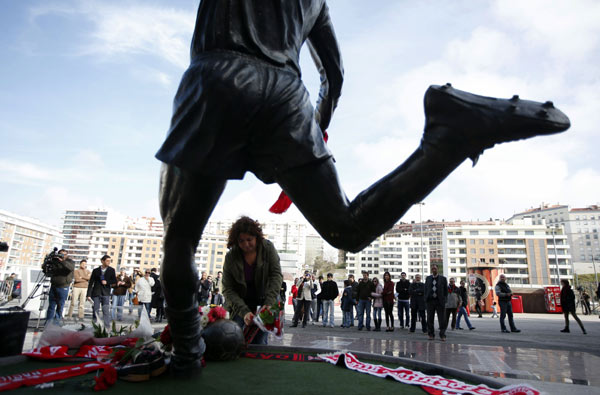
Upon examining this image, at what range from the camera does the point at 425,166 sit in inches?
52.6

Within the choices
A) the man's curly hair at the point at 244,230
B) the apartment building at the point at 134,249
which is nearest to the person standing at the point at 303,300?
the man's curly hair at the point at 244,230

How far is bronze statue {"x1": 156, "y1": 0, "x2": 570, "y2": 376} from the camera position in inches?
50.3

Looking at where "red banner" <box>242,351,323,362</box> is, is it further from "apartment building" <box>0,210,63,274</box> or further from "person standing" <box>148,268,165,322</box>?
"apartment building" <box>0,210,63,274</box>

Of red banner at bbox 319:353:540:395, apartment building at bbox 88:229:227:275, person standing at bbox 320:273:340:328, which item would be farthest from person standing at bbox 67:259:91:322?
apartment building at bbox 88:229:227:275

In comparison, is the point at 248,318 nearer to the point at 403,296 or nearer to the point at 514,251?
the point at 403,296

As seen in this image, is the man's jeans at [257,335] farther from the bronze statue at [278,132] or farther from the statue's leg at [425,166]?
the statue's leg at [425,166]

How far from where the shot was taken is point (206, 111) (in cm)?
150

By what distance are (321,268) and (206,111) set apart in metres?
139

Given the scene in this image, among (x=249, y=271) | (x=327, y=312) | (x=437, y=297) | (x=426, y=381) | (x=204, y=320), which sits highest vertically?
(x=249, y=271)

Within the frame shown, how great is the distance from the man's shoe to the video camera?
1024 centimetres

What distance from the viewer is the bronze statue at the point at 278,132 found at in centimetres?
128

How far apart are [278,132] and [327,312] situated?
502 inches

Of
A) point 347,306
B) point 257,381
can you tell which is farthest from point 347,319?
point 257,381

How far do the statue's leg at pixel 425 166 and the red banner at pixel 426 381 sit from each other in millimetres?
1128
